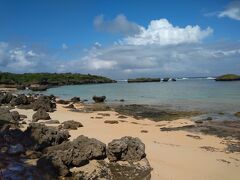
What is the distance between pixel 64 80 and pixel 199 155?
119 meters

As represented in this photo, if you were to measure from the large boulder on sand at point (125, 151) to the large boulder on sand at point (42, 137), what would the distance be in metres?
3.16

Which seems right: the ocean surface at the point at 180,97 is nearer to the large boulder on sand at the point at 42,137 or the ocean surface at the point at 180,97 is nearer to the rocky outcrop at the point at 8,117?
the rocky outcrop at the point at 8,117

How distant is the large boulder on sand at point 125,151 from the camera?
12.2m

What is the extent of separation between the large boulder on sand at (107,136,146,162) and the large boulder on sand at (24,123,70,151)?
10.4ft

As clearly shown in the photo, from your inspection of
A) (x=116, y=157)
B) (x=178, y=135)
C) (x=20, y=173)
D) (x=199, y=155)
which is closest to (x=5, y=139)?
(x=20, y=173)

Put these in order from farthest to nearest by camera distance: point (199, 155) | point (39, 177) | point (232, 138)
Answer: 1. point (232, 138)
2. point (199, 155)
3. point (39, 177)

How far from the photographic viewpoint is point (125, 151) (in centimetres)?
1238

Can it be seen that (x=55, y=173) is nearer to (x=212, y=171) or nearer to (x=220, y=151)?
(x=212, y=171)

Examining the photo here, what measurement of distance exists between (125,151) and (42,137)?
4087 millimetres

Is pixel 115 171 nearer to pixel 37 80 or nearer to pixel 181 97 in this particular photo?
pixel 181 97

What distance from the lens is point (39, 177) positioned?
10.1 metres

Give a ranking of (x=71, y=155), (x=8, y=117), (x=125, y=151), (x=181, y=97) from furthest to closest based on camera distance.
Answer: (x=181, y=97) < (x=8, y=117) < (x=125, y=151) < (x=71, y=155)

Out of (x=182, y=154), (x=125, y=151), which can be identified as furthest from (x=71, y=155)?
(x=182, y=154)

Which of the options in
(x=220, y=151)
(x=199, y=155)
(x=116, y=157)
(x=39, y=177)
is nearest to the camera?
(x=39, y=177)
